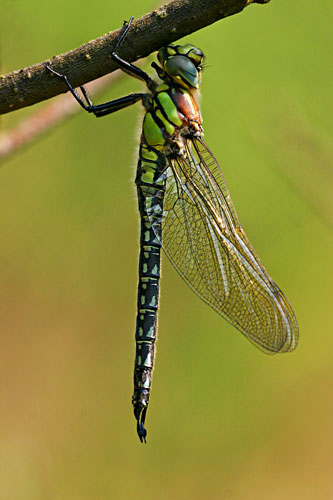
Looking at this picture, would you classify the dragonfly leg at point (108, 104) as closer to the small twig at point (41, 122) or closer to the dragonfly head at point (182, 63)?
the small twig at point (41, 122)

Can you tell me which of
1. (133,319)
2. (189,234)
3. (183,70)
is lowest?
(133,319)

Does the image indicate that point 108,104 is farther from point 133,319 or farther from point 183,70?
point 133,319

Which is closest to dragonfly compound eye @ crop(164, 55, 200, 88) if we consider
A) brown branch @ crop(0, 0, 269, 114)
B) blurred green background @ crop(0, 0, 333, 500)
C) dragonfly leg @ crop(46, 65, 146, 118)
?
dragonfly leg @ crop(46, 65, 146, 118)

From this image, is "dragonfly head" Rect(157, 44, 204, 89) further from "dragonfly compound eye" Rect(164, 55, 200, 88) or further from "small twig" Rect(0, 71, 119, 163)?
"small twig" Rect(0, 71, 119, 163)

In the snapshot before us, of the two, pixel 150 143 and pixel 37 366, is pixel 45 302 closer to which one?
pixel 37 366

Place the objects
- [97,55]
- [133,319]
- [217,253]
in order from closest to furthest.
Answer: [97,55] → [217,253] → [133,319]

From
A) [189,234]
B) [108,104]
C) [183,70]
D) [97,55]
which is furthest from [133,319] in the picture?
[97,55]

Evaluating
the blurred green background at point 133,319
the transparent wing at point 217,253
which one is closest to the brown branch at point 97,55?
the transparent wing at point 217,253
